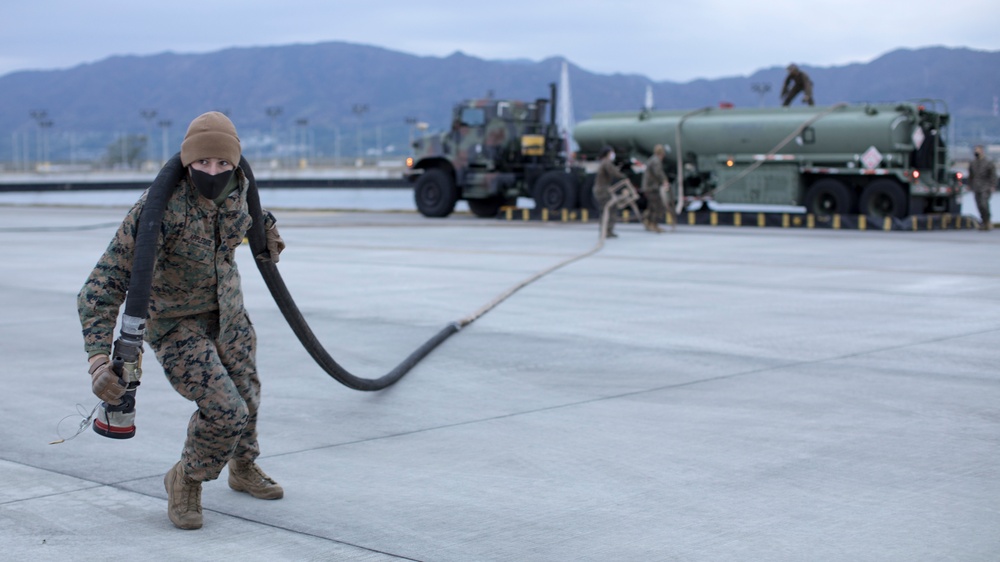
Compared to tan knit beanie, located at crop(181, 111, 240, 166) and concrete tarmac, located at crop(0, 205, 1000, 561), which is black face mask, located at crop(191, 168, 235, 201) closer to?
tan knit beanie, located at crop(181, 111, 240, 166)

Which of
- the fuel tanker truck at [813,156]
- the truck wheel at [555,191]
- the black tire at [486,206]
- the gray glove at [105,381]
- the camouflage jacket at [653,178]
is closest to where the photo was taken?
the gray glove at [105,381]

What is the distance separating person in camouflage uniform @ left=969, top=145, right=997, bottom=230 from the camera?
80.4ft

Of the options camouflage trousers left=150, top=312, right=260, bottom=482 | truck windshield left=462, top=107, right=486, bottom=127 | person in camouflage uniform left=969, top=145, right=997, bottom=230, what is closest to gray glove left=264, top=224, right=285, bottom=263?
camouflage trousers left=150, top=312, right=260, bottom=482

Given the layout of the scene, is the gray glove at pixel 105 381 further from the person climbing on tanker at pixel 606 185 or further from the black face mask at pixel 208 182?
the person climbing on tanker at pixel 606 185

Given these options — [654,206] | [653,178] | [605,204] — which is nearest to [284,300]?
[605,204]

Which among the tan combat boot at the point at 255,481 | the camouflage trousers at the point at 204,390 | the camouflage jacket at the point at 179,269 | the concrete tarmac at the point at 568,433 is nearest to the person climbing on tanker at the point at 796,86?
the concrete tarmac at the point at 568,433

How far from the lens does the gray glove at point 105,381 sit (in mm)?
4055

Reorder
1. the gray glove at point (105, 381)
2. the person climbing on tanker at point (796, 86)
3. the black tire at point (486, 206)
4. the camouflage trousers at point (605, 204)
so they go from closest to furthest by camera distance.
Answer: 1. the gray glove at point (105, 381)
2. the camouflage trousers at point (605, 204)
3. the person climbing on tanker at point (796, 86)
4. the black tire at point (486, 206)

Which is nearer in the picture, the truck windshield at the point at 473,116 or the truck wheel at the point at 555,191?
the truck wheel at the point at 555,191

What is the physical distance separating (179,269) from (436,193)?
1033 inches

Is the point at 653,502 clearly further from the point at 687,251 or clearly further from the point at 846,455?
the point at 687,251

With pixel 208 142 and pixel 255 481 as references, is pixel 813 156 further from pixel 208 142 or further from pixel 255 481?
pixel 208 142

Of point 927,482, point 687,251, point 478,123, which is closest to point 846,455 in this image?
point 927,482

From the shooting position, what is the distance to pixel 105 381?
13.3ft
